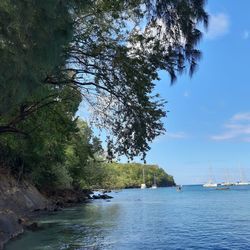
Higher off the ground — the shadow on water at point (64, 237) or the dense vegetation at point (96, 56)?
the dense vegetation at point (96, 56)

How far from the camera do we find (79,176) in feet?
245

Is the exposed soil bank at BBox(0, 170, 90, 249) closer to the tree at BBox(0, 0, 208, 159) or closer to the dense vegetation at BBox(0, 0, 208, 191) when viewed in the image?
the dense vegetation at BBox(0, 0, 208, 191)

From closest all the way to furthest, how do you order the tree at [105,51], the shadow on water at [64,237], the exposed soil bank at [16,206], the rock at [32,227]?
the tree at [105,51], the shadow on water at [64,237], the exposed soil bank at [16,206], the rock at [32,227]

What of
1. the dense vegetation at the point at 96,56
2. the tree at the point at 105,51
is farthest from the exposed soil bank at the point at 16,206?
the tree at the point at 105,51

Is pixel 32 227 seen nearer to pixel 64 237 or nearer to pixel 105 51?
pixel 64 237

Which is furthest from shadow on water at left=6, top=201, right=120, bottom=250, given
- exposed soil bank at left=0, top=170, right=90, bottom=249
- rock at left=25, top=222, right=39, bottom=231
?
exposed soil bank at left=0, top=170, right=90, bottom=249

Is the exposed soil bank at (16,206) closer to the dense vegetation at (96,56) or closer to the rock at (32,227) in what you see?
the rock at (32,227)

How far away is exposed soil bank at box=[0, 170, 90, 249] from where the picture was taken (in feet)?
76.2

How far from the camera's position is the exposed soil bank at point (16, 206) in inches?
915

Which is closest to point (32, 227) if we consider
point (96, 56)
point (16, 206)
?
point (16, 206)

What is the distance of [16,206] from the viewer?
1380 inches

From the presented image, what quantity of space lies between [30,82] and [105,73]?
546cm

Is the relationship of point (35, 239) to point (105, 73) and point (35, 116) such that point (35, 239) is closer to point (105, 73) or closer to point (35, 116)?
point (35, 116)

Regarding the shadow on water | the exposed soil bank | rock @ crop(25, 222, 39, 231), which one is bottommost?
the shadow on water
